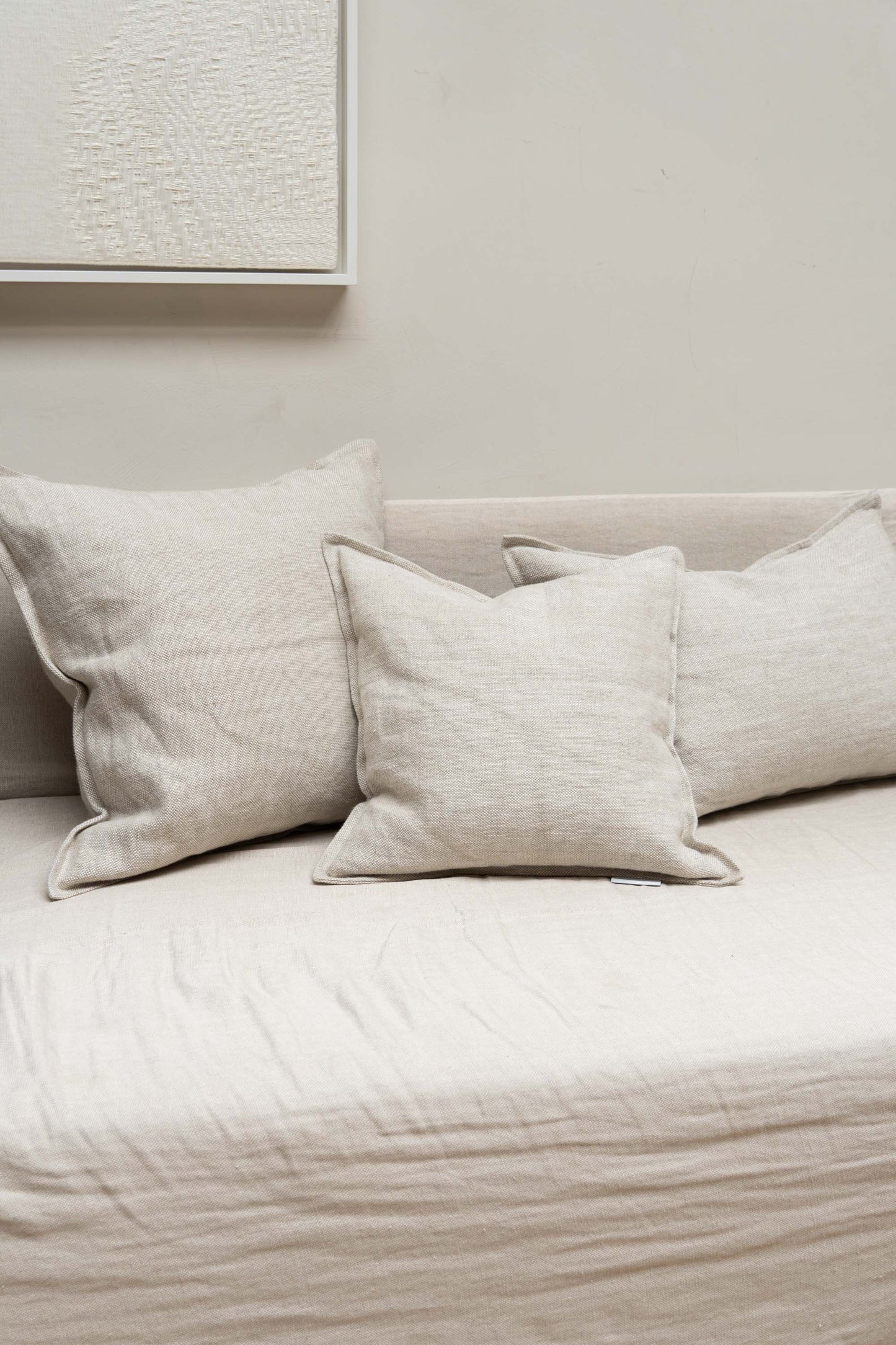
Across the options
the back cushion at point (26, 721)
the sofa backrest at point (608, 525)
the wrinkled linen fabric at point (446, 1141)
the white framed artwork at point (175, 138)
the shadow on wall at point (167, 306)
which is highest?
the white framed artwork at point (175, 138)

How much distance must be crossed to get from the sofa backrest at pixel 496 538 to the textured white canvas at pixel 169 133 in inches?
17.5

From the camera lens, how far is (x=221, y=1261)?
0.91m

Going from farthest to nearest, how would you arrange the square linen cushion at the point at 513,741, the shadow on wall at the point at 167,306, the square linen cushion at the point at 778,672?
the shadow on wall at the point at 167,306, the square linen cushion at the point at 778,672, the square linen cushion at the point at 513,741

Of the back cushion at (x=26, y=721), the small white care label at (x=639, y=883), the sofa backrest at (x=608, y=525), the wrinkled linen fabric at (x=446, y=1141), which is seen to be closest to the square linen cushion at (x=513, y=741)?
the small white care label at (x=639, y=883)

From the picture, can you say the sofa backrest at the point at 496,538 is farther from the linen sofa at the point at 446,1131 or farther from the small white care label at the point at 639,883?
the small white care label at the point at 639,883

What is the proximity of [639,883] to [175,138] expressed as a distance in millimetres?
1193

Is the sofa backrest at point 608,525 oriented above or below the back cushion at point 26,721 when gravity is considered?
above

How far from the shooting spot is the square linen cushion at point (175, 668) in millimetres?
1277

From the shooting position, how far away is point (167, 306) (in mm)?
1621

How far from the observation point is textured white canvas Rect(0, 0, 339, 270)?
1.50 metres

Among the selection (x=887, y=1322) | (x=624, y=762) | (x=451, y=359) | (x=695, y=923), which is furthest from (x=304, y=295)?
(x=887, y=1322)

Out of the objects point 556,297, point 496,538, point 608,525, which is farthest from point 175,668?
point 556,297

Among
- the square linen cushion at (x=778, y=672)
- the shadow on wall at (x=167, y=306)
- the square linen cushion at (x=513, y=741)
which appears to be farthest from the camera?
the shadow on wall at (x=167, y=306)

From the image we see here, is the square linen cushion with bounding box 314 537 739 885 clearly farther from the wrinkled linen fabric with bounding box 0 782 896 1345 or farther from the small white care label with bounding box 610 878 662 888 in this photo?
the wrinkled linen fabric with bounding box 0 782 896 1345
